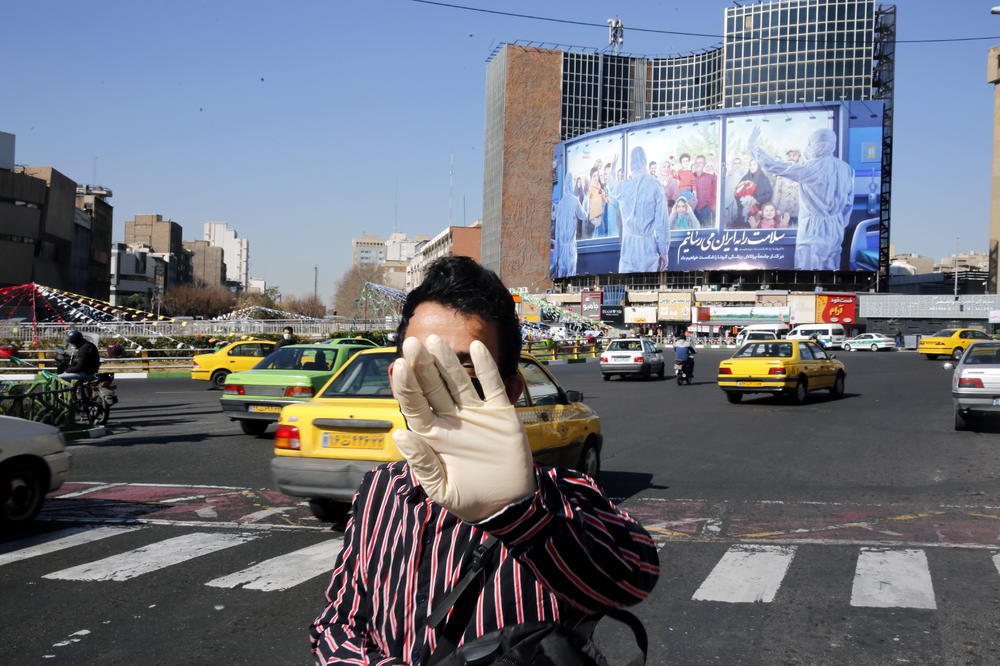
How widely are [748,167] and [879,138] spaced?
495 inches

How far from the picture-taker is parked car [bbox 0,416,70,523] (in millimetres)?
7934

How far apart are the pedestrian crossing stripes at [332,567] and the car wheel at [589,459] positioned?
2.33m

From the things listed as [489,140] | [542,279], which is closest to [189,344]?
[542,279]

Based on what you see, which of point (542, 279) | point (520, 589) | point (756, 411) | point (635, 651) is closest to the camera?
point (520, 589)

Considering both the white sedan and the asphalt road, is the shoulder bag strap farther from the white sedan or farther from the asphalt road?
the white sedan

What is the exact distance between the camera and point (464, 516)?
57.2 inches

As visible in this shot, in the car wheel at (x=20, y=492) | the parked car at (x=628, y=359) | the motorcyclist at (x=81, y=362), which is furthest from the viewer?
the parked car at (x=628, y=359)

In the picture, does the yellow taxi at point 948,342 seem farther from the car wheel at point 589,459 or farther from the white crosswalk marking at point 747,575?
the white crosswalk marking at point 747,575

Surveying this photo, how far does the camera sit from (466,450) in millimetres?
1422

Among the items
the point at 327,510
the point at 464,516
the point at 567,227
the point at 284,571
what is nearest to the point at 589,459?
the point at 327,510

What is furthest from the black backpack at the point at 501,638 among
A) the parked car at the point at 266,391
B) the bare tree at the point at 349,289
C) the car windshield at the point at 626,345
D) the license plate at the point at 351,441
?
the bare tree at the point at 349,289

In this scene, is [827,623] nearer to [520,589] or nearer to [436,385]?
[520,589]

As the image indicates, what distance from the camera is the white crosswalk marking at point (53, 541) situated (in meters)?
7.01

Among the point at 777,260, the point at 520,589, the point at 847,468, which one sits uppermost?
the point at 777,260
